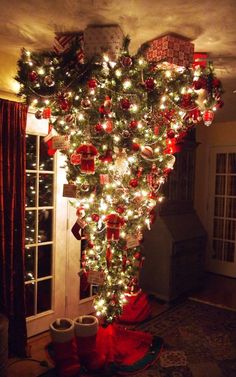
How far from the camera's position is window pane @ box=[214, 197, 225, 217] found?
17.6 feet

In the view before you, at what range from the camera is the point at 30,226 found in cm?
309

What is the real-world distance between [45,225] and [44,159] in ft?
2.08

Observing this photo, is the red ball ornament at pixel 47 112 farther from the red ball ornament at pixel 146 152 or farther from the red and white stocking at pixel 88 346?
the red and white stocking at pixel 88 346

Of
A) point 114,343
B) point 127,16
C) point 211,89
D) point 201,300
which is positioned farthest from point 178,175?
point 127,16

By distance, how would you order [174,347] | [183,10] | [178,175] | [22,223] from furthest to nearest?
[178,175] < [174,347] < [22,223] < [183,10]

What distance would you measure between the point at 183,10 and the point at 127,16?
34 cm

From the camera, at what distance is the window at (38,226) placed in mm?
3055

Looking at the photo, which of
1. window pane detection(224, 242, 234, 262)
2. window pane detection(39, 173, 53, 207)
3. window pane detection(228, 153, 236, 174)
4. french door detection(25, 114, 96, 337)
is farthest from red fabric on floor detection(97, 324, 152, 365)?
window pane detection(228, 153, 236, 174)

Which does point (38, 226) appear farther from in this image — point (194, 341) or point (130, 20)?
point (130, 20)

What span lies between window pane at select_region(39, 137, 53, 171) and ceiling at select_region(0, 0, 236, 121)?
2.07 feet

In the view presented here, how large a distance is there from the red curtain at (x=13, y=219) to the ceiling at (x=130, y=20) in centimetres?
31

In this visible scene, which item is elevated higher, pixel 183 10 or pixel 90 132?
pixel 183 10

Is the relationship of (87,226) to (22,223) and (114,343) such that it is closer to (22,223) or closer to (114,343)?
(22,223)

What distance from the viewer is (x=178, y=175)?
4559 millimetres
